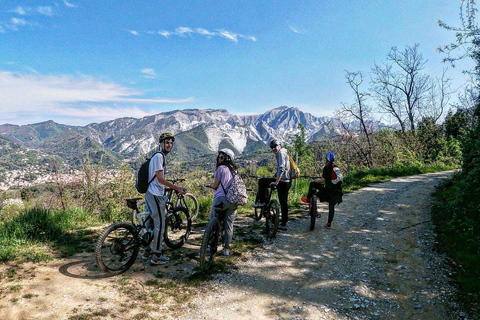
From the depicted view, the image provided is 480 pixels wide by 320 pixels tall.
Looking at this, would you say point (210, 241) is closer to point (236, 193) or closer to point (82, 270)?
point (236, 193)

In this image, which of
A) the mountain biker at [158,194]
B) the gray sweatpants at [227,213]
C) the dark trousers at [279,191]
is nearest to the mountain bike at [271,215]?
the dark trousers at [279,191]

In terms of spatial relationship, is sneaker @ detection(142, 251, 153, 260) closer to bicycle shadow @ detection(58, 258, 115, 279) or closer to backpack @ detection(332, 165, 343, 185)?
bicycle shadow @ detection(58, 258, 115, 279)

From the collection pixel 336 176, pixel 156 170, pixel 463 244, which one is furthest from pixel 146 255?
pixel 463 244

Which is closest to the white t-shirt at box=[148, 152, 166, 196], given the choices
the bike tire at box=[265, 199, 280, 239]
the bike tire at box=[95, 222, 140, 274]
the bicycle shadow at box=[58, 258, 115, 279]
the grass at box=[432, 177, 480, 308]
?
the bike tire at box=[95, 222, 140, 274]

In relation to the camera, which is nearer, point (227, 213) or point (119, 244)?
point (119, 244)

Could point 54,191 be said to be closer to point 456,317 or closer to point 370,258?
point 370,258

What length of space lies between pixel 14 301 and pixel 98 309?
1.10 metres

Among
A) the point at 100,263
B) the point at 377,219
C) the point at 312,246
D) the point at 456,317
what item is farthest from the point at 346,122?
the point at 100,263

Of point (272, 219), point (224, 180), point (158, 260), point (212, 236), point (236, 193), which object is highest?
point (224, 180)

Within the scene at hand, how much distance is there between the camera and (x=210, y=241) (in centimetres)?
478

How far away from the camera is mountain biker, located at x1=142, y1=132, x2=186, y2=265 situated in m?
4.39

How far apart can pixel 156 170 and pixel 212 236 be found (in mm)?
1662

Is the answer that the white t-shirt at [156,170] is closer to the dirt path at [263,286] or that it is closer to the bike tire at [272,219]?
the dirt path at [263,286]

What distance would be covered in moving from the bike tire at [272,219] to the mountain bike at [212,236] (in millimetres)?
1622
